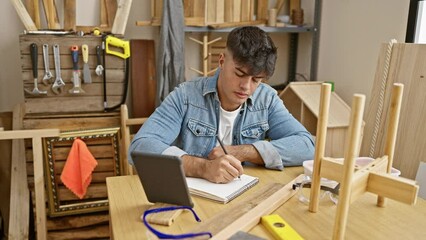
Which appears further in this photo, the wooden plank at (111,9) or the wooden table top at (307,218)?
the wooden plank at (111,9)

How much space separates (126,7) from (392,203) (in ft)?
5.86

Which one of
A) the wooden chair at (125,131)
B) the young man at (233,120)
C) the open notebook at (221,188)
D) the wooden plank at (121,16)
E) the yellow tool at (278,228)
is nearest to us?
the yellow tool at (278,228)

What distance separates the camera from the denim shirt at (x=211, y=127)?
4.50ft

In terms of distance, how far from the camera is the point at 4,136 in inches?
73.8

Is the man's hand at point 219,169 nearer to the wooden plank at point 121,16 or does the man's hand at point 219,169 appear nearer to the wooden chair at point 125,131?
the wooden chair at point 125,131

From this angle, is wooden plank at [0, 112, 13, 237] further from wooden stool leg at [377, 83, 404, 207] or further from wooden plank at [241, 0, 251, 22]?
wooden stool leg at [377, 83, 404, 207]

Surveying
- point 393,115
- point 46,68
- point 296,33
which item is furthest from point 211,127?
point 296,33

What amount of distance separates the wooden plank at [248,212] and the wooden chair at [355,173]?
0.36 ft

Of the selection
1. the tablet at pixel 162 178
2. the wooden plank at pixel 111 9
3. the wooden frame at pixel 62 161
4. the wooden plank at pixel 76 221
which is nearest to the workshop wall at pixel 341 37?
the wooden plank at pixel 111 9

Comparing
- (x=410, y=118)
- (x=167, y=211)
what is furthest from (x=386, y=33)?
(x=167, y=211)

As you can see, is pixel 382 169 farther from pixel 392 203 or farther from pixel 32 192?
pixel 32 192

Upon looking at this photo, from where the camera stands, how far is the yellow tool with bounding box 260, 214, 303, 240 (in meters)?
0.86

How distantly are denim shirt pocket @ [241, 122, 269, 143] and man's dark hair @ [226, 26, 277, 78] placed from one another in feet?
0.89

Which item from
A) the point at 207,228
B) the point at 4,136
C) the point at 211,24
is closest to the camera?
the point at 207,228
